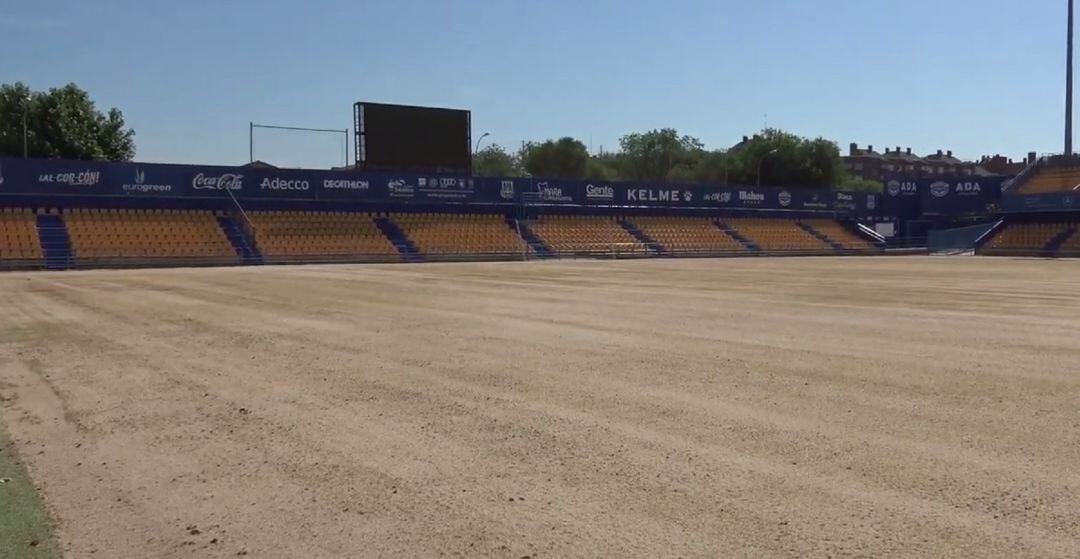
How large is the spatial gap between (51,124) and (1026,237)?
264 ft

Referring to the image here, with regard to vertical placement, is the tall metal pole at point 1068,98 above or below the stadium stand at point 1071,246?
above

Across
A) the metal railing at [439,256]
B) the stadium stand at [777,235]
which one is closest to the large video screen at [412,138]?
the metal railing at [439,256]

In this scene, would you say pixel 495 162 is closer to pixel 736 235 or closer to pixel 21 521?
pixel 736 235

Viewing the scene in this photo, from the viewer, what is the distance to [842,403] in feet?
26.3

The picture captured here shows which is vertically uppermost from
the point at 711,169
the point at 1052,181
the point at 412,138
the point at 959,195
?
the point at 711,169

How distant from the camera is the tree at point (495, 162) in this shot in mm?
124438

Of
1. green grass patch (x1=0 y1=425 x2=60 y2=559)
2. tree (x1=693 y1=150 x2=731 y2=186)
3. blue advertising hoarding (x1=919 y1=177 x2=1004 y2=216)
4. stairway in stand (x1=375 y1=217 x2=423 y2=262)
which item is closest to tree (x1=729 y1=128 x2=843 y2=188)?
tree (x1=693 y1=150 x2=731 y2=186)

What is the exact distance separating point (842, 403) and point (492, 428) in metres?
3.39

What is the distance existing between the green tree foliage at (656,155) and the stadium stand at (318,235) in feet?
288

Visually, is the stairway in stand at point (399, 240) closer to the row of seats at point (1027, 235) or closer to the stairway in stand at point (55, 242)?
the stairway in stand at point (55, 242)

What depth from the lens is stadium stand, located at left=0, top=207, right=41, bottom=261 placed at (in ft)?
126

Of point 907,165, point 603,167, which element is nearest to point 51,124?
point 603,167

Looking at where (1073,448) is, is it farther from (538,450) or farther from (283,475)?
(283,475)

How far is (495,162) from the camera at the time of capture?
12719cm
